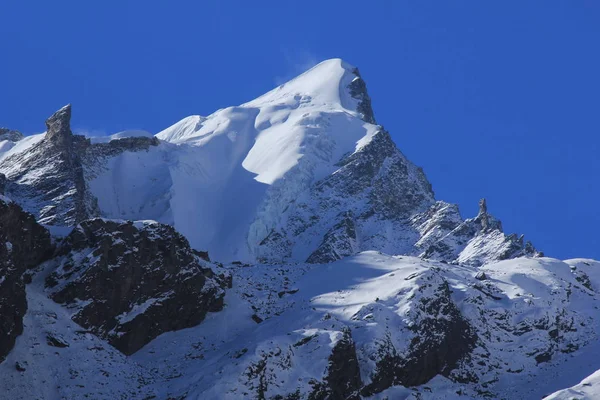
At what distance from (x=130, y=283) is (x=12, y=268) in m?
15.8

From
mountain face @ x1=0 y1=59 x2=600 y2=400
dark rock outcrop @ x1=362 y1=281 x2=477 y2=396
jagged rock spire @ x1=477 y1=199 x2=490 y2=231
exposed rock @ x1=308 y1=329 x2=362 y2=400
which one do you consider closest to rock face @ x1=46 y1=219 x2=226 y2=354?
mountain face @ x1=0 y1=59 x2=600 y2=400

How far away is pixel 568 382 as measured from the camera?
342 ft

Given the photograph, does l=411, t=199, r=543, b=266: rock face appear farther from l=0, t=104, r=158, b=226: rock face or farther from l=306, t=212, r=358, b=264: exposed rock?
l=0, t=104, r=158, b=226: rock face

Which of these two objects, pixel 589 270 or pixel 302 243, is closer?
pixel 589 270

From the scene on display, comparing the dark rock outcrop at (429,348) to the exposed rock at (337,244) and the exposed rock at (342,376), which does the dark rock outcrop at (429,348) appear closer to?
the exposed rock at (342,376)

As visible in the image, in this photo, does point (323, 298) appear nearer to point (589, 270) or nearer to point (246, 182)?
point (589, 270)

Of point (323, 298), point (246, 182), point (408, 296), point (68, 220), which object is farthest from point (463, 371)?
point (246, 182)

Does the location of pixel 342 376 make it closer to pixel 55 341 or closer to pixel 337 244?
pixel 55 341

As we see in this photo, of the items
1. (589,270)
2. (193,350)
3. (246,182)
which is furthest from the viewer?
(246,182)

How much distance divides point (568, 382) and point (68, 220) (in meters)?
67.8

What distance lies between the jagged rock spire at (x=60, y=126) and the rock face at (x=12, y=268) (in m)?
65.3

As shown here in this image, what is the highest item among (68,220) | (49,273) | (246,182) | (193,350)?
(246,182)

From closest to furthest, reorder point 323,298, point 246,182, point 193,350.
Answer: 1. point 193,350
2. point 323,298
3. point 246,182

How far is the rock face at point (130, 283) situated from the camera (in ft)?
332
